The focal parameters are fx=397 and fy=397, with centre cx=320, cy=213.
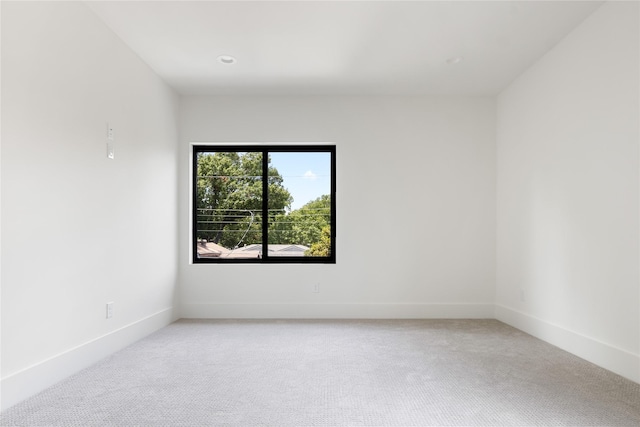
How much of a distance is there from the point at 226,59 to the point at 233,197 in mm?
1664

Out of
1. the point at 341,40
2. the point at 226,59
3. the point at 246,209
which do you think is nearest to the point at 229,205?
the point at 246,209

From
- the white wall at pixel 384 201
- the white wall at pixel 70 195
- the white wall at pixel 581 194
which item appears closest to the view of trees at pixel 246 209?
the white wall at pixel 384 201

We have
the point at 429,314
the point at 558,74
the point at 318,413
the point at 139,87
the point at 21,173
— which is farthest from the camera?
the point at 429,314

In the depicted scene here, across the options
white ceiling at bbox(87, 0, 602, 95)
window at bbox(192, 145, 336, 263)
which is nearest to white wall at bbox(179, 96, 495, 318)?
window at bbox(192, 145, 336, 263)

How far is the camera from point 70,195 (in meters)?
2.66

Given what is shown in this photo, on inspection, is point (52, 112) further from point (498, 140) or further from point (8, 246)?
point (498, 140)

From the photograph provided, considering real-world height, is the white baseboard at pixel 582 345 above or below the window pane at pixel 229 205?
below

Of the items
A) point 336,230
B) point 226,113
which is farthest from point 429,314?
point 226,113

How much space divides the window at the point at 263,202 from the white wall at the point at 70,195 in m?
0.87

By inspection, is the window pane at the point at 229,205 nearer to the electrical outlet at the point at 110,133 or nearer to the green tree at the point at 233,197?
the green tree at the point at 233,197

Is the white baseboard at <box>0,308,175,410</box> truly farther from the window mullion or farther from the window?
the window mullion

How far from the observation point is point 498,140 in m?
4.56

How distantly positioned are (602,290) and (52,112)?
12.9 ft

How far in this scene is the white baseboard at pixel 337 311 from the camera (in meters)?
4.50
